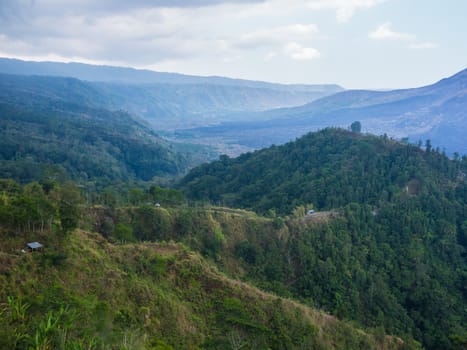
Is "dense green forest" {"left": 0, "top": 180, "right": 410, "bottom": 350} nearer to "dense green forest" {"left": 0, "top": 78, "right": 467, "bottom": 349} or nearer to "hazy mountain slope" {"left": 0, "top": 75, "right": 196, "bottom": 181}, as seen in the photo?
"dense green forest" {"left": 0, "top": 78, "right": 467, "bottom": 349}

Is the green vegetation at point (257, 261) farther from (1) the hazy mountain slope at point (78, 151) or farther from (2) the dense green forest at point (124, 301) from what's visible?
(1) the hazy mountain slope at point (78, 151)

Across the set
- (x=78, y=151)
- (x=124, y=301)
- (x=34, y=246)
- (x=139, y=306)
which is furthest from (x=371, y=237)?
(x=78, y=151)

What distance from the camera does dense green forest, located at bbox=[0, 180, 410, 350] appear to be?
767 inches

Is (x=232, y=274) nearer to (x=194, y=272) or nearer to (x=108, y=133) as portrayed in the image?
(x=194, y=272)

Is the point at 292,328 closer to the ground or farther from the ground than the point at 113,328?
closer to the ground

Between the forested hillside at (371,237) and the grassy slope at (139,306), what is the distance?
803 centimetres

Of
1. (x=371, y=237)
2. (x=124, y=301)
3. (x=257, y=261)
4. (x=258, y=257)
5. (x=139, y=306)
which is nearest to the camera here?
(x=124, y=301)

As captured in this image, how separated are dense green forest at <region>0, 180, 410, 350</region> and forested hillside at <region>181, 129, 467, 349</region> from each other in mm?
7460

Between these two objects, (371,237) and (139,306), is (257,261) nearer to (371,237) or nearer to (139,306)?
(371,237)

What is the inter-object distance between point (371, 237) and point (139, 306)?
3367 cm

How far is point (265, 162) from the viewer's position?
8344 centimetres

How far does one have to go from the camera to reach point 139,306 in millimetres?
26391

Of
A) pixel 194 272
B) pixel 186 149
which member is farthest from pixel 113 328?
pixel 186 149

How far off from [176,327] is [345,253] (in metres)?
25.5
